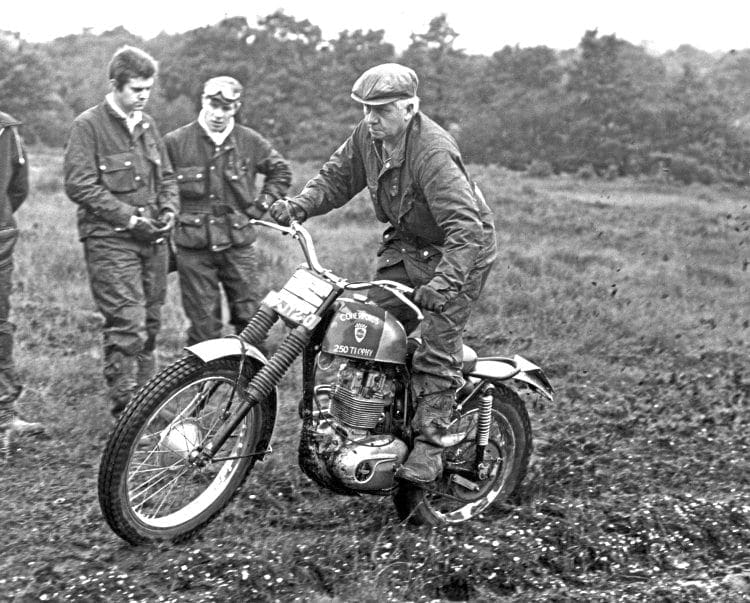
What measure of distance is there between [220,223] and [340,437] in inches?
99.5

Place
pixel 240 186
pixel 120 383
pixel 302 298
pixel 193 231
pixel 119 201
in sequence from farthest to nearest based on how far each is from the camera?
pixel 240 186 < pixel 193 231 < pixel 120 383 < pixel 119 201 < pixel 302 298

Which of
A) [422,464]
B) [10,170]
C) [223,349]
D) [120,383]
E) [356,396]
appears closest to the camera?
[223,349]

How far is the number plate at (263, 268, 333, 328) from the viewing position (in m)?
4.20

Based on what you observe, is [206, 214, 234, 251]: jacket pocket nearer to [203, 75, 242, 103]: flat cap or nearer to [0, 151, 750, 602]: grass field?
[203, 75, 242, 103]: flat cap

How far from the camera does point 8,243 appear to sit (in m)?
5.74

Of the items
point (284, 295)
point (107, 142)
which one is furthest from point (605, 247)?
point (284, 295)

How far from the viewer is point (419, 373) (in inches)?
176

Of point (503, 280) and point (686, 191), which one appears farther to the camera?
point (686, 191)

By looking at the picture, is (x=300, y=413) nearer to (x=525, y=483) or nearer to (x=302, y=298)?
(x=302, y=298)

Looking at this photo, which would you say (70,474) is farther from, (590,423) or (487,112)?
(487,112)

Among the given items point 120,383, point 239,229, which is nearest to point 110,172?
point 239,229

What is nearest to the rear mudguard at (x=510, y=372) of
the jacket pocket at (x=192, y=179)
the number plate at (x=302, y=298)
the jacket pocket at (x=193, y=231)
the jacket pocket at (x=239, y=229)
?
the number plate at (x=302, y=298)

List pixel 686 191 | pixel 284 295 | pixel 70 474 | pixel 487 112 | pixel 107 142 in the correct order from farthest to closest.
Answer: pixel 487 112
pixel 686 191
pixel 107 142
pixel 70 474
pixel 284 295

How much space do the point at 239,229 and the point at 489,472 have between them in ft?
8.42
